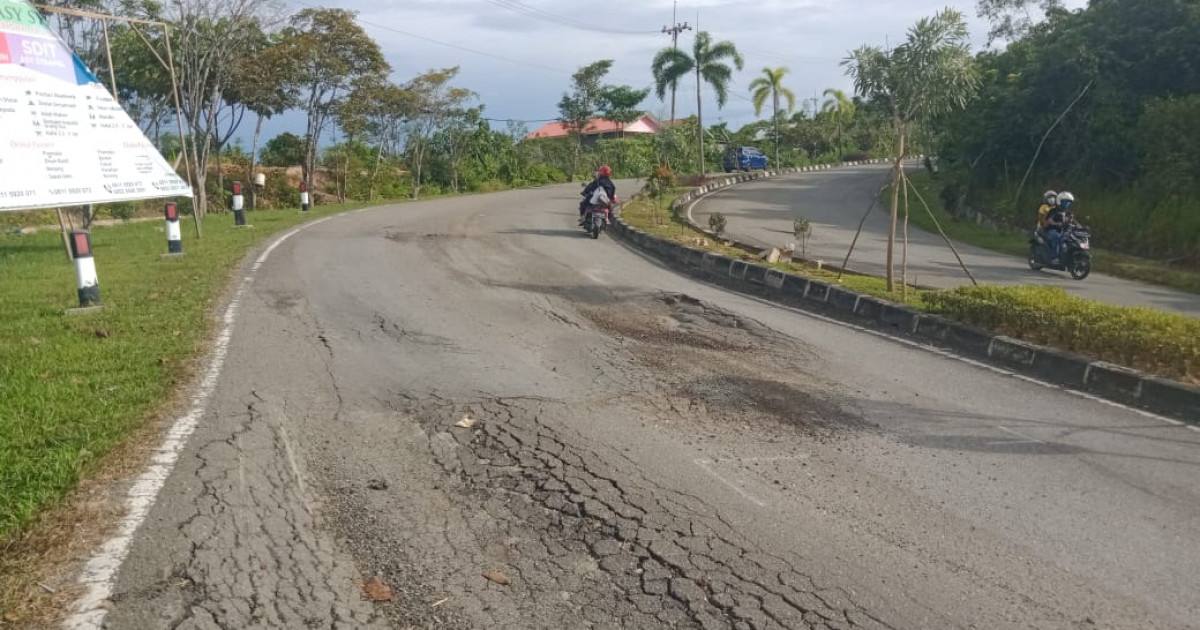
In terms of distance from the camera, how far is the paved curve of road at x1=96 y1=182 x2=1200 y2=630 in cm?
356

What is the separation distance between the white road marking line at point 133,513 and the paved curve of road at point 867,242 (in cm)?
1006

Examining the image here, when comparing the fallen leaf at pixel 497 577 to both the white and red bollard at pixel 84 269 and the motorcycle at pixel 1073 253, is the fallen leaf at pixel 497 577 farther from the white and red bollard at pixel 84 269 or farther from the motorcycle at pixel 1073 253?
the motorcycle at pixel 1073 253

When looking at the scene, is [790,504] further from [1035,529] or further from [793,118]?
[793,118]

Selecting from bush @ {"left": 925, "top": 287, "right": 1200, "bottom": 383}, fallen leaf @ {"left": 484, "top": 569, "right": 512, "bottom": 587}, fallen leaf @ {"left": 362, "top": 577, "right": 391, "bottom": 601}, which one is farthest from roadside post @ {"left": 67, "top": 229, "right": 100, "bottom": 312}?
bush @ {"left": 925, "top": 287, "right": 1200, "bottom": 383}

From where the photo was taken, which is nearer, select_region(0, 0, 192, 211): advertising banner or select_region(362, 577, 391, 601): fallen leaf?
select_region(362, 577, 391, 601): fallen leaf

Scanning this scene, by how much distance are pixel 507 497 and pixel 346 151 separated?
3270 cm

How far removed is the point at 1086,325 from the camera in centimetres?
766

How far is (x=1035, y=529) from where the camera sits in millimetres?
4324

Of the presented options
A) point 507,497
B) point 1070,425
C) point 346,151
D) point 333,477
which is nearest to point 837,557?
point 507,497

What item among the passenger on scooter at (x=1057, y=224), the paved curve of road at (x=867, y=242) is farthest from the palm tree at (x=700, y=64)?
the passenger on scooter at (x=1057, y=224)

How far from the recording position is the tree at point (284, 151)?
3647 centimetres

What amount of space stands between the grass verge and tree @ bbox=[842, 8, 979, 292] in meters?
1.84

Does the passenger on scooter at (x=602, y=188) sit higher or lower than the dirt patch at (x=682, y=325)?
higher

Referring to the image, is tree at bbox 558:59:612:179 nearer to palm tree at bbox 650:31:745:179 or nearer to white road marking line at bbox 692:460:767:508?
palm tree at bbox 650:31:745:179
